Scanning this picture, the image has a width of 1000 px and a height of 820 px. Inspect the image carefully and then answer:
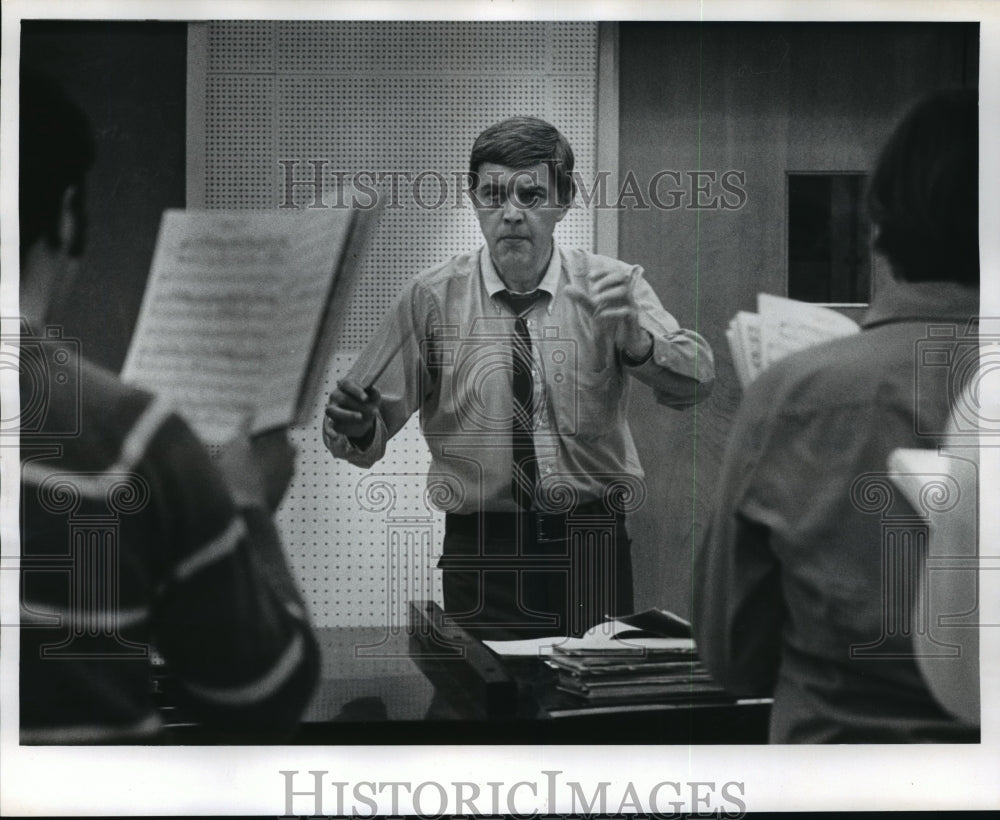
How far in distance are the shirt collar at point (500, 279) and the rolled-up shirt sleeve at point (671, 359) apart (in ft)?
0.70

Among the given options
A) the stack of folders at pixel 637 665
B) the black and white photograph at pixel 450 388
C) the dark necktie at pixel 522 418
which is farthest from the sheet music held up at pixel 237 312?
the stack of folders at pixel 637 665

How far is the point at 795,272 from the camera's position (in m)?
3.12

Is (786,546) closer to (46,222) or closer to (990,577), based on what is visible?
(990,577)

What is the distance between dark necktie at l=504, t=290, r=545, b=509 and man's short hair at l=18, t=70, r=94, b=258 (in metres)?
1.17

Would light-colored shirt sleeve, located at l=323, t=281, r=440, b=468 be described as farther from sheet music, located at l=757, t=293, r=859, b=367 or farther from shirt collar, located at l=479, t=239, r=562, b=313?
sheet music, located at l=757, t=293, r=859, b=367

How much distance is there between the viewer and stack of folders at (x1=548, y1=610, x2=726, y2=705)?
3117 millimetres

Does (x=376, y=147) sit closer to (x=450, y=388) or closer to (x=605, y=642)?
(x=450, y=388)

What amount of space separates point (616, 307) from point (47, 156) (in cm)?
155

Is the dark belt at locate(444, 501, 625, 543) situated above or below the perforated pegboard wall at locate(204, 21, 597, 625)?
below

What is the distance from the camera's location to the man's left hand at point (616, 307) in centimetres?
313

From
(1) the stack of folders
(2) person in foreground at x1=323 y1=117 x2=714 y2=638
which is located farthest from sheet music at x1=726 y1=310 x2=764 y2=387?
(1) the stack of folders

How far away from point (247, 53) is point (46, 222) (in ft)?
2.27

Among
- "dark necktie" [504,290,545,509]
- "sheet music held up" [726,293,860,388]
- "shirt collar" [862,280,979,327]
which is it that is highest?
"shirt collar" [862,280,979,327]

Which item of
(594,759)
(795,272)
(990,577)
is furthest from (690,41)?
(594,759)
